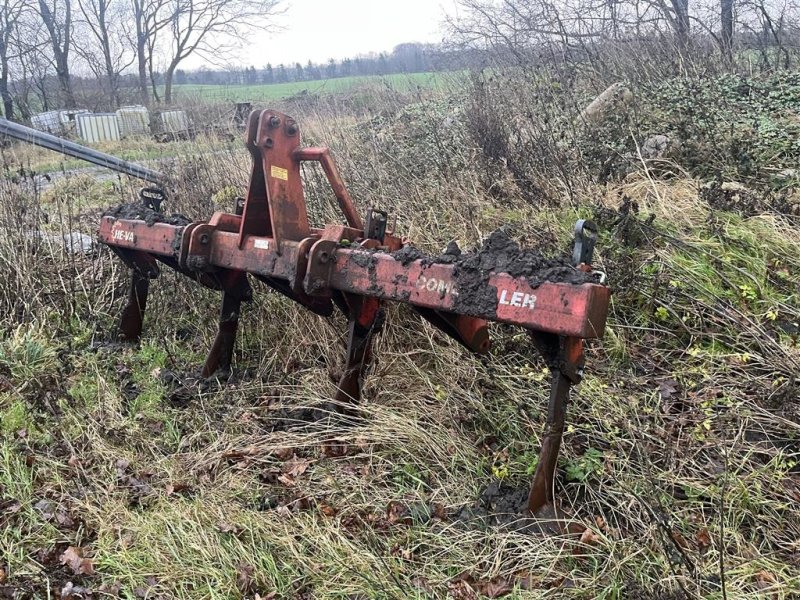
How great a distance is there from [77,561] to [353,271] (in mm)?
1557

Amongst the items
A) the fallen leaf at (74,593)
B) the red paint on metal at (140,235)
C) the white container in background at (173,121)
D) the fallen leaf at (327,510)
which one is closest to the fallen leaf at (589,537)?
the fallen leaf at (327,510)

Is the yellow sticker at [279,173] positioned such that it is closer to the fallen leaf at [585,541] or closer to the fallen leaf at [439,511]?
the fallen leaf at [439,511]

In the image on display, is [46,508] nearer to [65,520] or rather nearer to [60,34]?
[65,520]

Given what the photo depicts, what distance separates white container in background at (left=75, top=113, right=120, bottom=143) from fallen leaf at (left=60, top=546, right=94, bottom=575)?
15986 mm

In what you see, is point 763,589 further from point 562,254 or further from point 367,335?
point 562,254

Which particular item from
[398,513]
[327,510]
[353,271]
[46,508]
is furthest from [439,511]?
[46,508]

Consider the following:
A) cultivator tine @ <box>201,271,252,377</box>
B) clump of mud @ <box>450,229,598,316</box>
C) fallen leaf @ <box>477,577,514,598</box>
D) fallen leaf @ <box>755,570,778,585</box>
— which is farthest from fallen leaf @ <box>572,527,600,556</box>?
cultivator tine @ <box>201,271,252,377</box>

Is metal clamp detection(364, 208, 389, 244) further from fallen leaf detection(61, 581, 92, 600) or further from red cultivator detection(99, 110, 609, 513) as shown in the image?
fallen leaf detection(61, 581, 92, 600)

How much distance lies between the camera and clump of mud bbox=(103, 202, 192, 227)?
3.90m

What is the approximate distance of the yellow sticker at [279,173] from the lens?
128 inches

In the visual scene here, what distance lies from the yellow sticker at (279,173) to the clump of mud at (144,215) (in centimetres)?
86

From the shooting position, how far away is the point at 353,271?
2930mm

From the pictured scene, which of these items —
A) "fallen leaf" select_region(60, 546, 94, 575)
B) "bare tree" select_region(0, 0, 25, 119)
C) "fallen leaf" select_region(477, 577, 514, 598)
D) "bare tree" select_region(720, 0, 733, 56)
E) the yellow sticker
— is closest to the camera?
"fallen leaf" select_region(477, 577, 514, 598)

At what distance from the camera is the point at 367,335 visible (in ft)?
10.9
